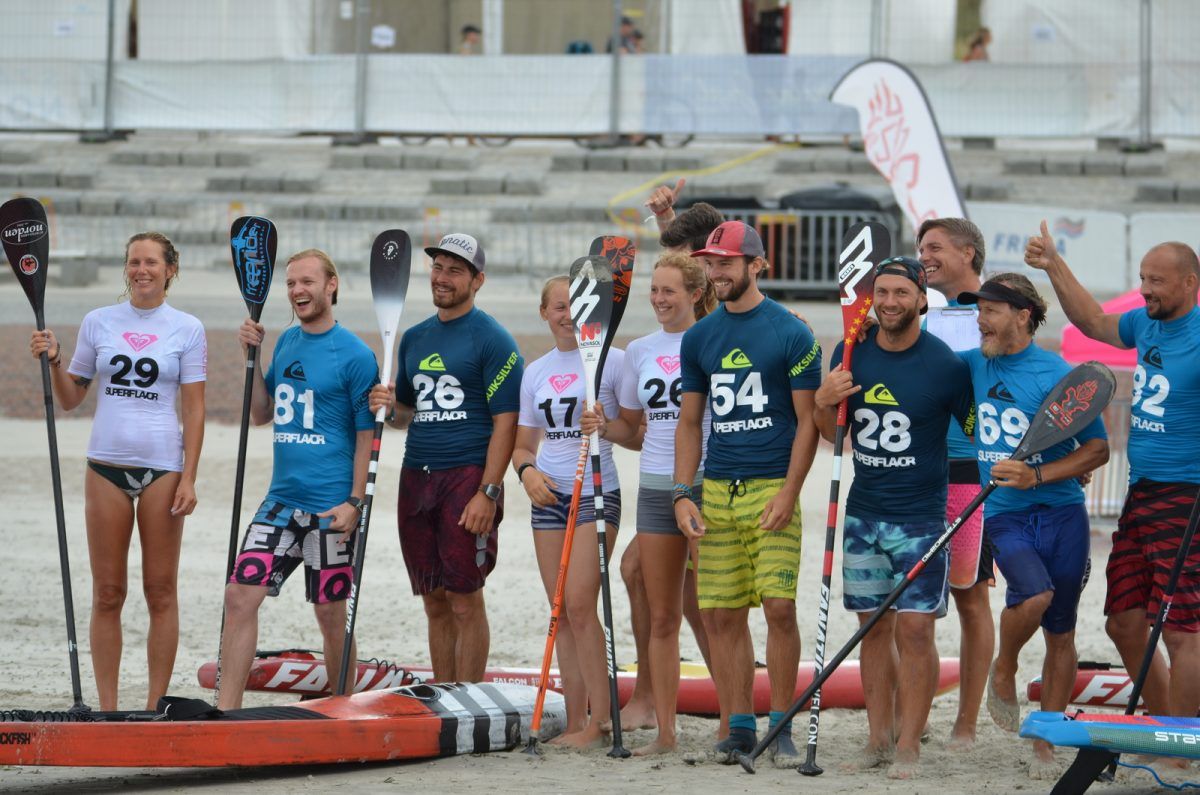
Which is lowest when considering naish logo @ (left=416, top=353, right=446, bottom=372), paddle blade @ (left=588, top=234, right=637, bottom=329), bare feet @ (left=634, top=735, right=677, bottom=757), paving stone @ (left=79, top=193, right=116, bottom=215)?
bare feet @ (left=634, top=735, right=677, bottom=757)

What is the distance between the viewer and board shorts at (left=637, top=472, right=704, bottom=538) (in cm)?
667

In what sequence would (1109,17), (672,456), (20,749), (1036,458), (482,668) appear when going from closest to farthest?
(20,749)
(1036,458)
(672,456)
(482,668)
(1109,17)

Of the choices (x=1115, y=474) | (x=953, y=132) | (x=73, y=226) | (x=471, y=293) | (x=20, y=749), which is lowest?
(x=20, y=749)

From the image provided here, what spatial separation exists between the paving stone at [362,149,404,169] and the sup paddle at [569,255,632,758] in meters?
17.5

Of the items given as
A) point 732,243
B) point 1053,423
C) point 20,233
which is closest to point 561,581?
point 732,243

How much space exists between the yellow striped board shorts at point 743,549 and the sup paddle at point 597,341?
450 millimetres

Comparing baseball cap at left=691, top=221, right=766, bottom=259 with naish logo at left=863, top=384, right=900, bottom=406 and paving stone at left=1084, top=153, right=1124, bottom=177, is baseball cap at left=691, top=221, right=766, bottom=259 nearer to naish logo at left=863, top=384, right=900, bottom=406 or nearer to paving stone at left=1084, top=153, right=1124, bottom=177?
naish logo at left=863, top=384, right=900, bottom=406

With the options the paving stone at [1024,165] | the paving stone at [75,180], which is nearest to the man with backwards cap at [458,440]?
the paving stone at [1024,165]

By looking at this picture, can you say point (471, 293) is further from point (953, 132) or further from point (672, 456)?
point (953, 132)

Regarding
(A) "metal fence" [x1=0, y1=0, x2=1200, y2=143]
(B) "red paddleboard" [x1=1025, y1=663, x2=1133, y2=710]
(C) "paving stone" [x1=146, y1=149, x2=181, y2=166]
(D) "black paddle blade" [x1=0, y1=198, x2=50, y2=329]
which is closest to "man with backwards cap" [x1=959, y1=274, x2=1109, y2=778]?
(B) "red paddleboard" [x1=1025, y1=663, x2=1133, y2=710]

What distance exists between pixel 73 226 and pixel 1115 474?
16.2m

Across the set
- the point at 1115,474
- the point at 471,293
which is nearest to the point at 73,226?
the point at 1115,474

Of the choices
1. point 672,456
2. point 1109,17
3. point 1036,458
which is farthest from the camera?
point 1109,17

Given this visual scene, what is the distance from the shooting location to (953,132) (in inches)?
888
